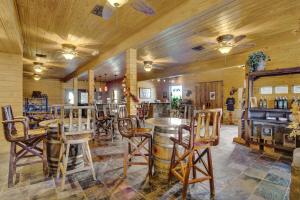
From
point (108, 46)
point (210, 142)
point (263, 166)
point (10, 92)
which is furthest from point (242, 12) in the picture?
point (10, 92)

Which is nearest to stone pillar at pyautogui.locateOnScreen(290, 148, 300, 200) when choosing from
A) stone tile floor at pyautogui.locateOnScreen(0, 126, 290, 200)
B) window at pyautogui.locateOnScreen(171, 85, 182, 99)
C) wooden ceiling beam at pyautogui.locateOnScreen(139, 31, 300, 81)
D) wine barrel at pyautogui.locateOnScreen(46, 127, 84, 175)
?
stone tile floor at pyautogui.locateOnScreen(0, 126, 290, 200)

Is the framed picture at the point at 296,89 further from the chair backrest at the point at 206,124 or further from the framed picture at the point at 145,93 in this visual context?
the framed picture at the point at 145,93

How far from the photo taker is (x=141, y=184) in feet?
7.69

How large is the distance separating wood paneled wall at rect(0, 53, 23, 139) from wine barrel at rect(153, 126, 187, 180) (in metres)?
4.25

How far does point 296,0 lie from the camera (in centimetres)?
257

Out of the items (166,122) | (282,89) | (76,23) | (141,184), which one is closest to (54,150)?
(141,184)

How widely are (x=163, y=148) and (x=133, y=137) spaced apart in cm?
53

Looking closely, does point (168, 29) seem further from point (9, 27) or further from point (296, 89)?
point (296, 89)

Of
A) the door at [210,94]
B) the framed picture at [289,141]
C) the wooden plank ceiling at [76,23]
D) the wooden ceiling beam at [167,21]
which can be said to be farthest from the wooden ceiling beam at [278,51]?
the door at [210,94]

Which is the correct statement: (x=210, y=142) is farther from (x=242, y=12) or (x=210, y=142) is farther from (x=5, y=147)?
(x=5, y=147)

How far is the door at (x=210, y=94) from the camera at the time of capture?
889cm

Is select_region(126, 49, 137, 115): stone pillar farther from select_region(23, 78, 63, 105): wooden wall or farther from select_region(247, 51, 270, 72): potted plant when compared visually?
select_region(23, 78, 63, 105): wooden wall

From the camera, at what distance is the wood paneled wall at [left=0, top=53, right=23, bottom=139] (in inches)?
175

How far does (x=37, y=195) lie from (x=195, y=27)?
368 centimetres
